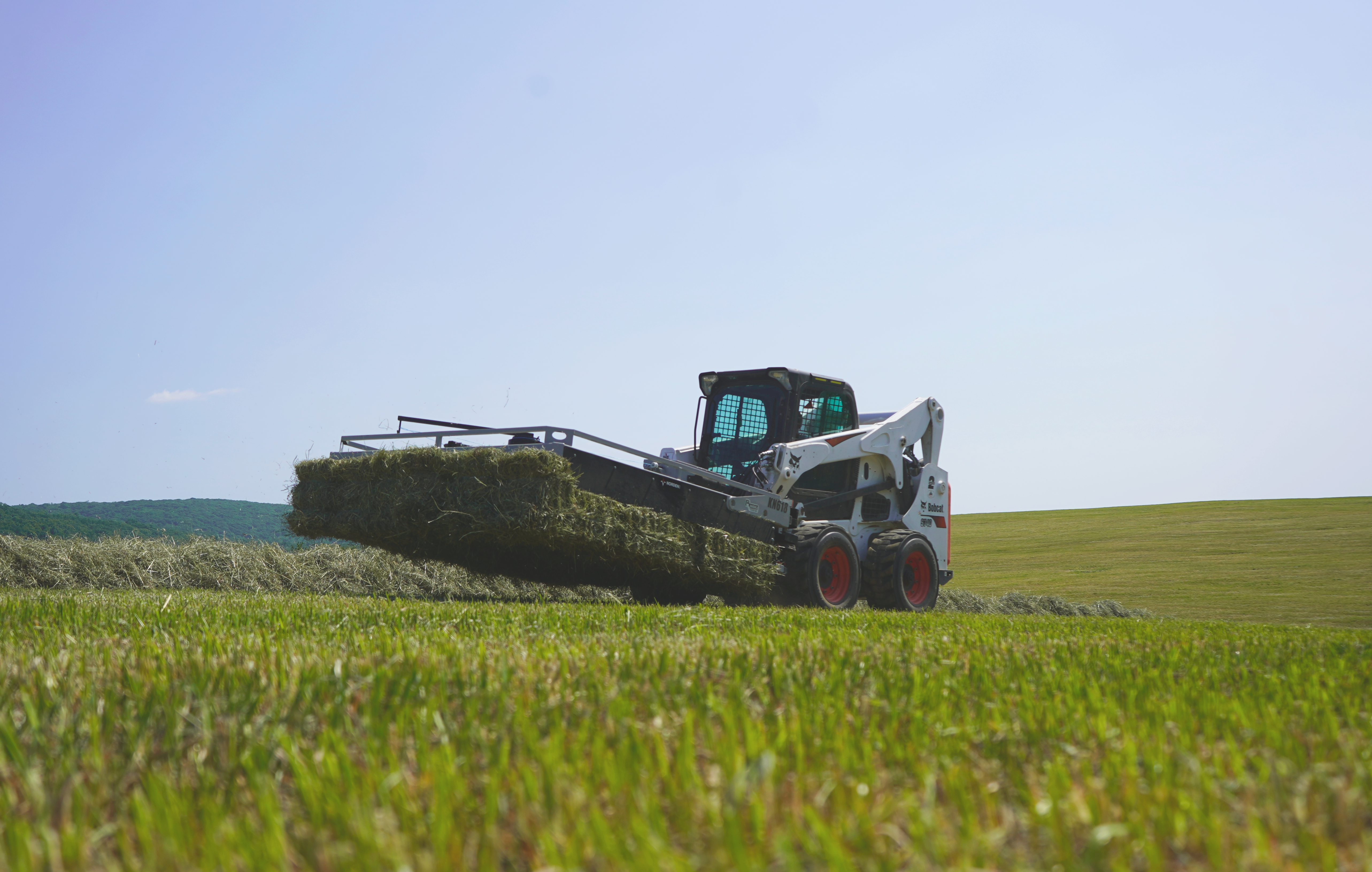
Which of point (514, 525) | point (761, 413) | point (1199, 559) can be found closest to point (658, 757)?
point (514, 525)

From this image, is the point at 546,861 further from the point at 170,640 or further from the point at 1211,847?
the point at 170,640

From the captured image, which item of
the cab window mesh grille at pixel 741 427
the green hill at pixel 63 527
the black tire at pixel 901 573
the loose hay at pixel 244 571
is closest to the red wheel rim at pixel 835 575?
the black tire at pixel 901 573

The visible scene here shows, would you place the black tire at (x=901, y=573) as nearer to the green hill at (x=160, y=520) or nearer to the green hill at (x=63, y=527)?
the green hill at (x=160, y=520)

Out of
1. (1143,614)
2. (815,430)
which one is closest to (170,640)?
(815,430)

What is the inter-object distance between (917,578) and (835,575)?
1.88m

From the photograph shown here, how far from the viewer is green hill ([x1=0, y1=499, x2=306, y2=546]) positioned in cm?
1075

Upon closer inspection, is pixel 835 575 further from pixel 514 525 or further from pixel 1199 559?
pixel 1199 559

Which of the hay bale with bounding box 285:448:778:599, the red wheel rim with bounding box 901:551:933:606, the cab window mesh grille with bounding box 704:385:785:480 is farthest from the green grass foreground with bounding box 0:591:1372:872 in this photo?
the red wheel rim with bounding box 901:551:933:606

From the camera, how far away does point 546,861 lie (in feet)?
4.27

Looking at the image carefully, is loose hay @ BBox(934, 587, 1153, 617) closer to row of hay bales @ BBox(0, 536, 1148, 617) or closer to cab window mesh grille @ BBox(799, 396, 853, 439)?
row of hay bales @ BBox(0, 536, 1148, 617)

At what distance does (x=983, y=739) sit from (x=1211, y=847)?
2.89 feet

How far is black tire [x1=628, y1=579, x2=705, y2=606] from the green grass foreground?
5520 millimetres

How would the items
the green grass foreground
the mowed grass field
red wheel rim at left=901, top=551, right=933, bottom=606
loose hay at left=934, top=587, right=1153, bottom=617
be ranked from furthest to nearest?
the mowed grass field → loose hay at left=934, top=587, right=1153, bottom=617 → red wheel rim at left=901, top=551, right=933, bottom=606 → the green grass foreground

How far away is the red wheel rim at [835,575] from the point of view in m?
10.3
